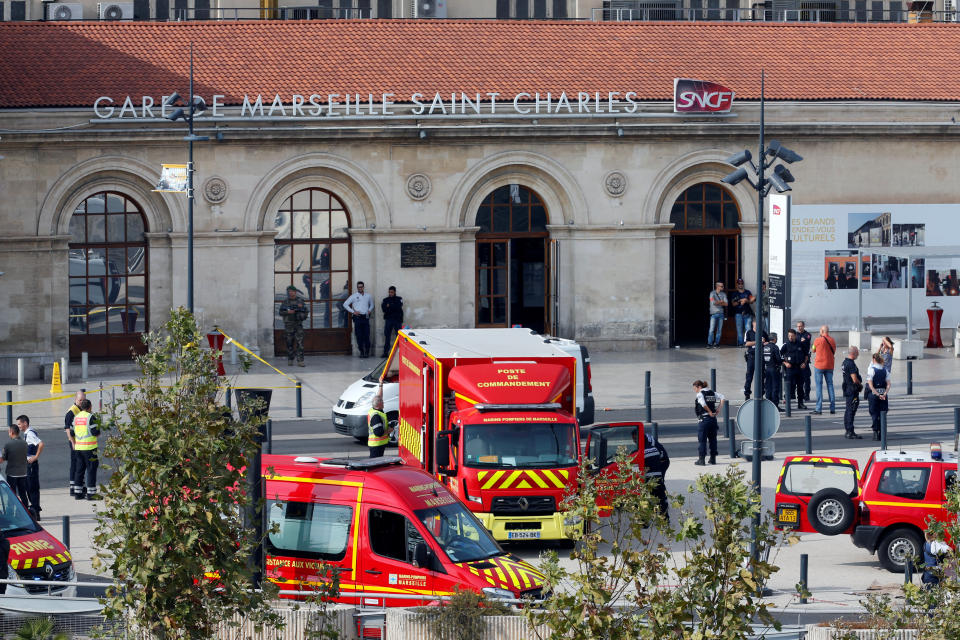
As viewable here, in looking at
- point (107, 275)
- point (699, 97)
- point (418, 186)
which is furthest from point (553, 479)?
point (699, 97)

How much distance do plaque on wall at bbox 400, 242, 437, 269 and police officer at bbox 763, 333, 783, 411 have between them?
10467mm

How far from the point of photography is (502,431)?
20.6m

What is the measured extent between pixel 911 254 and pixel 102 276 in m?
20.0

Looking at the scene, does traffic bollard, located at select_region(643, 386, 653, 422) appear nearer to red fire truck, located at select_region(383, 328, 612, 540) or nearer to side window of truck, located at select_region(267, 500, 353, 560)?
red fire truck, located at select_region(383, 328, 612, 540)

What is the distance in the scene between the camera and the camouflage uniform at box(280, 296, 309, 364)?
3662cm

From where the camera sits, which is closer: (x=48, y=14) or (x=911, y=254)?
(x=911, y=254)

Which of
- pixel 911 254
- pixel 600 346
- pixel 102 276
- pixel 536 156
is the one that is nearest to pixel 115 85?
pixel 102 276

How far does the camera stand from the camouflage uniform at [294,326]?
120 feet

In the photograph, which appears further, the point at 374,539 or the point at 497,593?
the point at 374,539

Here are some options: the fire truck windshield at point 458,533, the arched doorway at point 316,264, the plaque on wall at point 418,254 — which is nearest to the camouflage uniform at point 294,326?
the arched doorway at point 316,264

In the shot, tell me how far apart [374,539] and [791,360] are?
1609cm

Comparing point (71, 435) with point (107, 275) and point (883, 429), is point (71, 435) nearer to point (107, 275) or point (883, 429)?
point (883, 429)

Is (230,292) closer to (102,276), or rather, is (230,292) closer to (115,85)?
(102,276)

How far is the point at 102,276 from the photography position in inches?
1491
